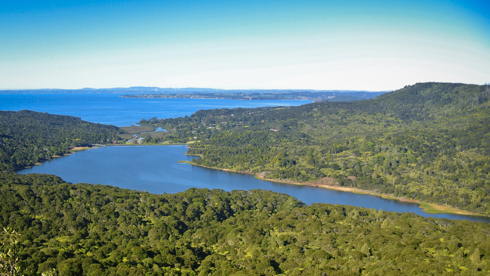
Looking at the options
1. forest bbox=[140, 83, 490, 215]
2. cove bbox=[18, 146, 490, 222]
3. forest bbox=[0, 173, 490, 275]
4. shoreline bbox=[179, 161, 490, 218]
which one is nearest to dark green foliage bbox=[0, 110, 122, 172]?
cove bbox=[18, 146, 490, 222]

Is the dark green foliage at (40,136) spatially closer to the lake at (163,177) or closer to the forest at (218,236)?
the lake at (163,177)

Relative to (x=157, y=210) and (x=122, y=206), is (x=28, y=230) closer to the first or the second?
(x=122, y=206)

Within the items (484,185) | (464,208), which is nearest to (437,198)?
(464,208)

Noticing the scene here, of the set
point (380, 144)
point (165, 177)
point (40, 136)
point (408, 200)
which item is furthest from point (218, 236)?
point (40, 136)

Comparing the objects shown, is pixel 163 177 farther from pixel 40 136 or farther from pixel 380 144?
pixel 40 136

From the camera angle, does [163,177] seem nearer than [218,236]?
No
